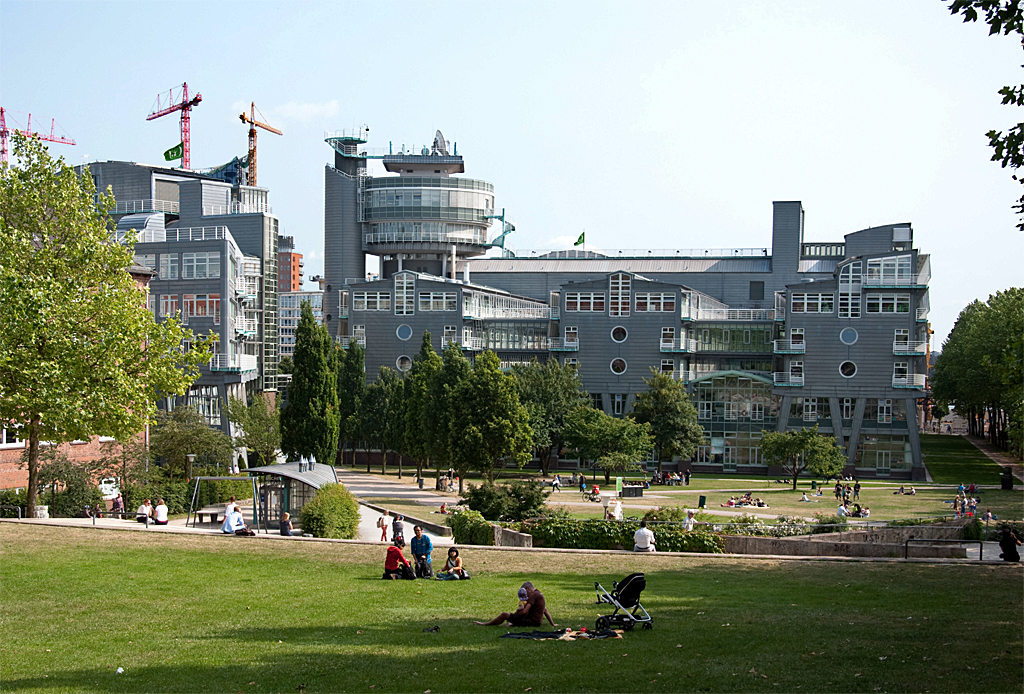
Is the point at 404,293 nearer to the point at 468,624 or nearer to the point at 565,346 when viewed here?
the point at 565,346

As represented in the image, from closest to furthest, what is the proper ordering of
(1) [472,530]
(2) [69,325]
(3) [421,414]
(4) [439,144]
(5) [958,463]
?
(2) [69,325] < (1) [472,530] < (3) [421,414] < (5) [958,463] < (4) [439,144]

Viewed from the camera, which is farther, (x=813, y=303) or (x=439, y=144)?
(x=439, y=144)

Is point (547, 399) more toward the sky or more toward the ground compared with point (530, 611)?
more toward the sky

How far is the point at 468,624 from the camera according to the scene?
16672 mm

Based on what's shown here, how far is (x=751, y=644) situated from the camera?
48.4 feet

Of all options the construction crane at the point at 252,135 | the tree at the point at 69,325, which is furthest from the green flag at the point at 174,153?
the tree at the point at 69,325

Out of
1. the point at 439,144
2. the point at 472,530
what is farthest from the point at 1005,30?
the point at 439,144

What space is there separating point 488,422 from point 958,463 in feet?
146

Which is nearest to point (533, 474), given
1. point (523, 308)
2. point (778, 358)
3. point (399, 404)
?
point (399, 404)

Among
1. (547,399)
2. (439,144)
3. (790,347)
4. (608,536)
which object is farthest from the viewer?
(439,144)

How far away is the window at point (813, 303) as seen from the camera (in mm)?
72875

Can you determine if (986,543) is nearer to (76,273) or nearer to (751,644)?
(751,644)

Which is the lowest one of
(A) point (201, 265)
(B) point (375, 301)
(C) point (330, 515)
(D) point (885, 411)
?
(C) point (330, 515)

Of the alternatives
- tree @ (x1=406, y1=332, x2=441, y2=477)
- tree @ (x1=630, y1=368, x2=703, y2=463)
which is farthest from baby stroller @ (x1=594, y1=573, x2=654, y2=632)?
tree @ (x1=630, y1=368, x2=703, y2=463)
